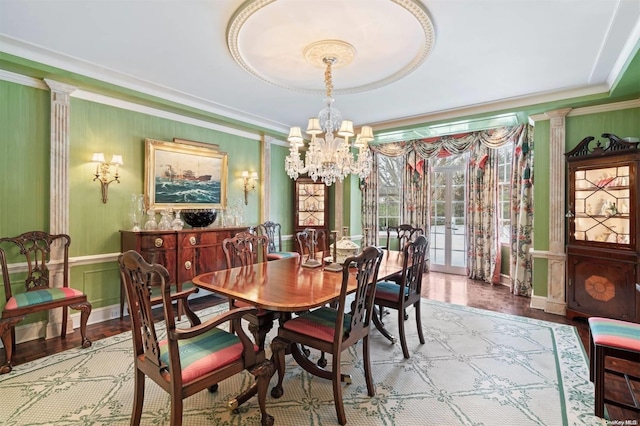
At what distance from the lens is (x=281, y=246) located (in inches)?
230

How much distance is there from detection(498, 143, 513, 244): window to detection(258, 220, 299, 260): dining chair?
3.75 meters

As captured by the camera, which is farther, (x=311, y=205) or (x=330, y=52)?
(x=311, y=205)

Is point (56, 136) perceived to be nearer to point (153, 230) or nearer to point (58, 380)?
point (153, 230)

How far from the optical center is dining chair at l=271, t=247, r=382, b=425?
200 centimetres

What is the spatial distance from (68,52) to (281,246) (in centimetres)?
394

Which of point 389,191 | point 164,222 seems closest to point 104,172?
point 164,222

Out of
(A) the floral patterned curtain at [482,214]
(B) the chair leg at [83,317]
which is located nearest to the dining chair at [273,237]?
(B) the chair leg at [83,317]

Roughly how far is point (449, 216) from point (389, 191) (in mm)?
1329

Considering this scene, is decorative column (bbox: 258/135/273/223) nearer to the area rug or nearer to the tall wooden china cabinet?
the area rug

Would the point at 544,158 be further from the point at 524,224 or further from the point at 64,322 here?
the point at 64,322

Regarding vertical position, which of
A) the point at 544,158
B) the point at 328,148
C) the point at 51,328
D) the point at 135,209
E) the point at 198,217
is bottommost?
the point at 51,328

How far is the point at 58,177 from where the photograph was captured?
10.9 feet

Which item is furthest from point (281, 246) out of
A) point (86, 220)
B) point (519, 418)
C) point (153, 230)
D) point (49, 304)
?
point (519, 418)

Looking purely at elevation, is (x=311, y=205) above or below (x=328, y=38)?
below
